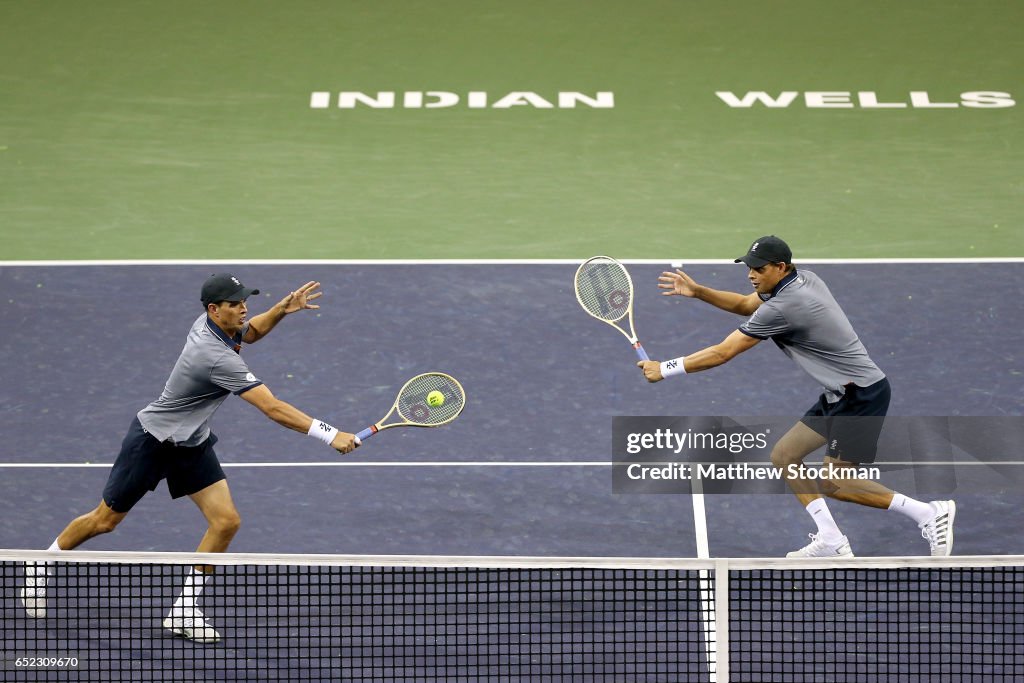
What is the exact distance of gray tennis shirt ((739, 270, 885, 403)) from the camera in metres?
10.2

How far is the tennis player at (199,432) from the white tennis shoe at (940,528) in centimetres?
365

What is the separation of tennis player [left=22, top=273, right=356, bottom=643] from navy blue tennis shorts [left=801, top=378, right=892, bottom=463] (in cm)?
291

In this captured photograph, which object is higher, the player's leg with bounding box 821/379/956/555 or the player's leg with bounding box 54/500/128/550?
the player's leg with bounding box 821/379/956/555

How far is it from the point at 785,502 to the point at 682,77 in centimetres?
1028

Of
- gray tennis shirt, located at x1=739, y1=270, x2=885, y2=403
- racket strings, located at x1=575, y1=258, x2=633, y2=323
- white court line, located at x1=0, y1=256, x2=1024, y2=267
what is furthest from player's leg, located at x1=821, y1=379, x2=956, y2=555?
white court line, located at x1=0, y1=256, x2=1024, y2=267

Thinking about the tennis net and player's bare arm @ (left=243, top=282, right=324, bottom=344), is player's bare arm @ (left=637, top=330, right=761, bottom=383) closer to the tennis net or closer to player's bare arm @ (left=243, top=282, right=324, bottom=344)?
the tennis net

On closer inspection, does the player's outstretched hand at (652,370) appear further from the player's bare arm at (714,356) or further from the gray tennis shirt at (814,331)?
the gray tennis shirt at (814,331)

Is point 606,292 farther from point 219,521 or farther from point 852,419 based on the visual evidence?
point 219,521

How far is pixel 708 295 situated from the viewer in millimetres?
10672

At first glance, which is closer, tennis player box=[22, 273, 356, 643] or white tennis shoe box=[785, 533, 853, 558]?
tennis player box=[22, 273, 356, 643]

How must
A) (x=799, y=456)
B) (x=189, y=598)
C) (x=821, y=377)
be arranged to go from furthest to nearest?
(x=799, y=456) → (x=821, y=377) → (x=189, y=598)

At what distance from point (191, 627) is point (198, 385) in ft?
4.41

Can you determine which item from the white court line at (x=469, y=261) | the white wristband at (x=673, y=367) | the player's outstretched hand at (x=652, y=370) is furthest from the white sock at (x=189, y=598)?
the white court line at (x=469, y=261)

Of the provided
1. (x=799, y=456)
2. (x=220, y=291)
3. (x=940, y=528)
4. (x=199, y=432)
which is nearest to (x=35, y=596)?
(x=199, y=432)
